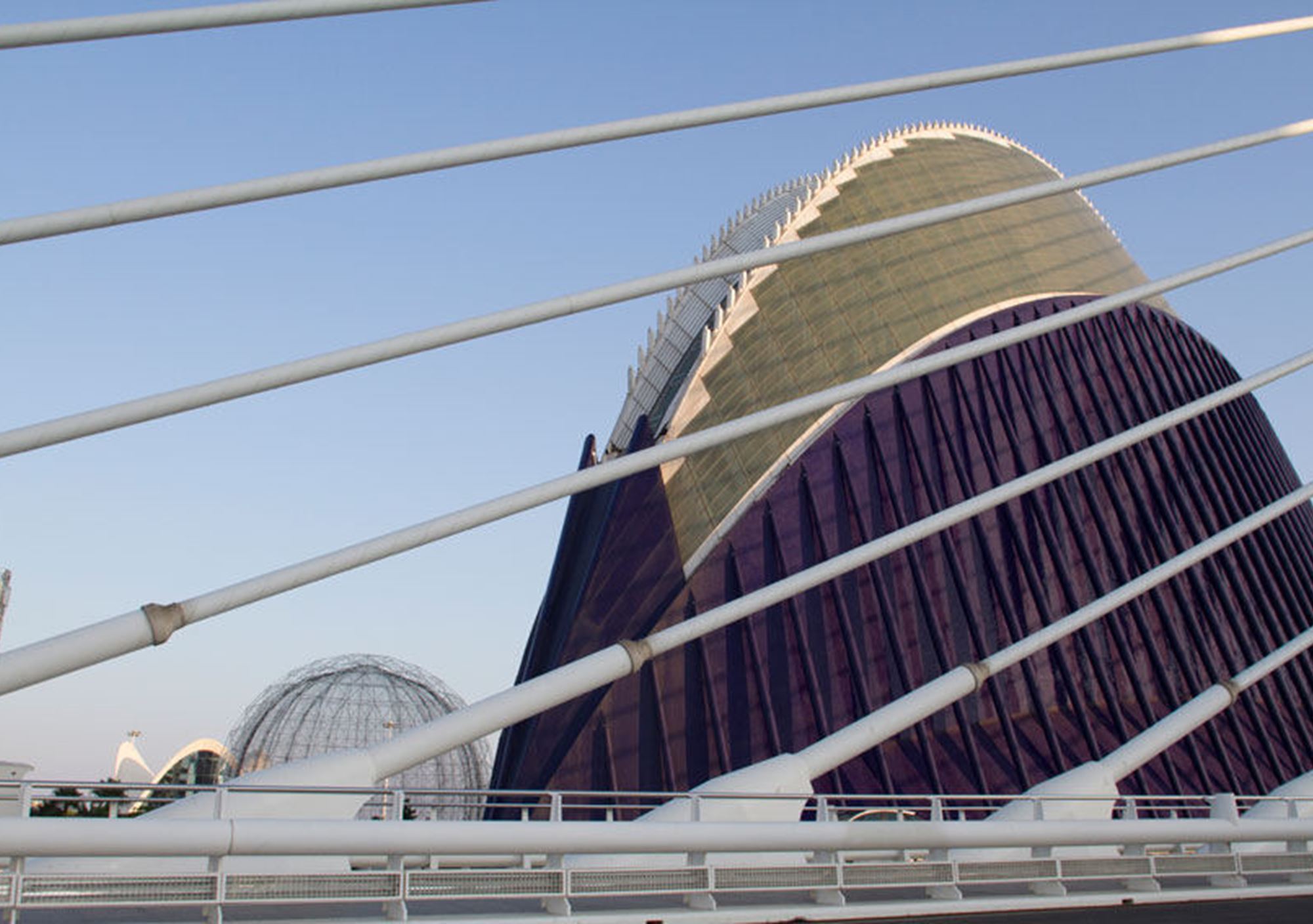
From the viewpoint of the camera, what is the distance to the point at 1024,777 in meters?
22.6

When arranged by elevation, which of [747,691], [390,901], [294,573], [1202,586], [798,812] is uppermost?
[1202,586]

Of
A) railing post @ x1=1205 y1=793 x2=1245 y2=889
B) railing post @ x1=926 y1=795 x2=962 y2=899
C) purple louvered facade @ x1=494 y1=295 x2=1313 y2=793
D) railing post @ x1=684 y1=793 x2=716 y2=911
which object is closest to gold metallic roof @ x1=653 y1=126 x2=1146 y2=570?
purple louvered facade @ x1=494 y1=295 x2=1313 y2=793

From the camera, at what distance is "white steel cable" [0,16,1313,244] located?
9141 mm

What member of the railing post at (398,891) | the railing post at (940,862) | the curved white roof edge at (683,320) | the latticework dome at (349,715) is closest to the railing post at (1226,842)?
the railing post at (940,862)

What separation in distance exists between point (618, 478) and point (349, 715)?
6540 centimetres

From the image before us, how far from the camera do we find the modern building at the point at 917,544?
23.7 metres

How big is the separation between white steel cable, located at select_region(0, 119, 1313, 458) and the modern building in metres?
11.1

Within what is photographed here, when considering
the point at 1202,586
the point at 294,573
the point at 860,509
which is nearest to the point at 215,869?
the point at 294,573

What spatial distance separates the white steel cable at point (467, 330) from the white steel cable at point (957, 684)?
13.5 feet

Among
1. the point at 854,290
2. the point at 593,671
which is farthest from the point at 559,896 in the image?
the point at 854,290

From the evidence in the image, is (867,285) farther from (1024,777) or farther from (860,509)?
(1024,777)

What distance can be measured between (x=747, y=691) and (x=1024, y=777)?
15.7 feet

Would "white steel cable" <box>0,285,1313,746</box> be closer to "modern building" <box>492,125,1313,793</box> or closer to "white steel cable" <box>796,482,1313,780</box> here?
"white steel cable" <box>796,482,1313,780</box>

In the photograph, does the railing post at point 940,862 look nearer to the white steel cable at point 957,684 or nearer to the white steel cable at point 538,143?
the white steel cable at point 957,684
